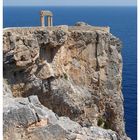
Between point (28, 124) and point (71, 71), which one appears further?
point (71, 71)

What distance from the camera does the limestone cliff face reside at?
134 feet

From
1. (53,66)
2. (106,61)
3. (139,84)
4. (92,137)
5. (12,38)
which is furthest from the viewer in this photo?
→ (106,61)

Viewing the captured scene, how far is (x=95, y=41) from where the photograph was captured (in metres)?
Answer: 45.5

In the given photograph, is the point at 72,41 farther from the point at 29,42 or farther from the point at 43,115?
the point at 43,115

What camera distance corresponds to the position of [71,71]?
4578 centimetres

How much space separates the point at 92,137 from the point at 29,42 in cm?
1379

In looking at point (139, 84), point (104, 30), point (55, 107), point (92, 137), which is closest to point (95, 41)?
Answer: point (104, 30)

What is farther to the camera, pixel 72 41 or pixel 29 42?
pixel 72 41

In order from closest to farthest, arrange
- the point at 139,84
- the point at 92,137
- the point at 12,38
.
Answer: the point at 139,84, the point at 92,137, the point at 12,38

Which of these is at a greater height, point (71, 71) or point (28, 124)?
point (71, 71)

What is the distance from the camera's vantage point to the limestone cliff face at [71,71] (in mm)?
40750

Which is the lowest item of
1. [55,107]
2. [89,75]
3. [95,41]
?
[55,107]

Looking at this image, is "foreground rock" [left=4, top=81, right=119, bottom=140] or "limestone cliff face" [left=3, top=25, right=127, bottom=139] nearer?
"foreground rock" [left=4, top=81, right=119, bottom=140]

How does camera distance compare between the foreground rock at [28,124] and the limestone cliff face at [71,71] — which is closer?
the foreground rock at [28,124]
